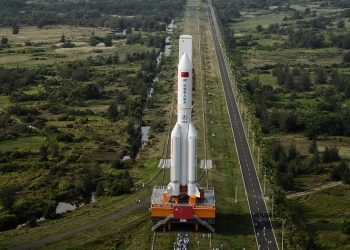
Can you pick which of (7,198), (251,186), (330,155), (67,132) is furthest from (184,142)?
(67,132)

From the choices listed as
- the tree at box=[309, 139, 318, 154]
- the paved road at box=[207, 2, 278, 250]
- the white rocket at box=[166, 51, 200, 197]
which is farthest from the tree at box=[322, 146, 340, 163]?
the white rocket at box=[166, 51, 200, 197]

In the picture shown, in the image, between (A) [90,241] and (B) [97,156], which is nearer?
A: (A) [90,241]

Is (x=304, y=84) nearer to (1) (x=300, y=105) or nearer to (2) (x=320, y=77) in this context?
(2) (x=320, y=77)

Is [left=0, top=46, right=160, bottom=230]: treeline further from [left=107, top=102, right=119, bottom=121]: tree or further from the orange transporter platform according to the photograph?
the orange transporter platform

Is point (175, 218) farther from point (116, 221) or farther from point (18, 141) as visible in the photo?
point (18, 141)

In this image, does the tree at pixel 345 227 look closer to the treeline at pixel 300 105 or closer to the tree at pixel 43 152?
the treeline at pixel 300 105

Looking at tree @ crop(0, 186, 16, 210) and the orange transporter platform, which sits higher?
the orange transporter platform

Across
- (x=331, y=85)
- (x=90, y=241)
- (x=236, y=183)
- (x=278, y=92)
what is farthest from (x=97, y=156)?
(x=331, y=85)

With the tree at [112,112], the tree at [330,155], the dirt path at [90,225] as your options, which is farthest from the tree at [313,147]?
the tree at [112,112]
